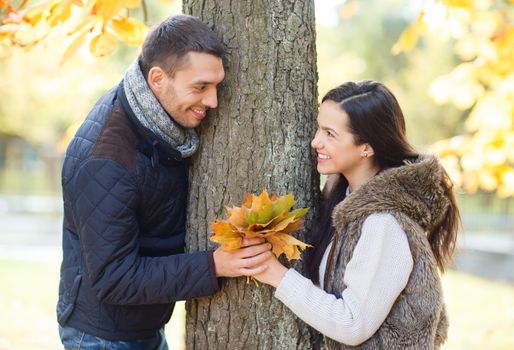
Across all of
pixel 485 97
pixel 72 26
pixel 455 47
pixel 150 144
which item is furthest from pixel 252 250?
pixel 455 47

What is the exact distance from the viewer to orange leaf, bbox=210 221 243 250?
238cm

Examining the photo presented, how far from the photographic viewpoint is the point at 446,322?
272 centimetres

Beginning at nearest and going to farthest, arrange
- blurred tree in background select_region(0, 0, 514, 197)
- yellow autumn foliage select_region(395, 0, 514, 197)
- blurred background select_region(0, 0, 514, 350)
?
blurred tree in background select_region(0, 0, 514, 197) < blurred background select_region(0, 0, 514, 350) < yellow autumn foliage select_region(395, 0, 514, 197)

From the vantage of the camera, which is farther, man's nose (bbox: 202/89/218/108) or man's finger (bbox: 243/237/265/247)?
man's nose (bbox: 202/89/218/108)

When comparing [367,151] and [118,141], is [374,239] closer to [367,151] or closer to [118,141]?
[367,151]

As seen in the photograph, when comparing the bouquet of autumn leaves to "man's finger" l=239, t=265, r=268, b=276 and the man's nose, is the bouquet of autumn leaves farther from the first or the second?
the man's nose

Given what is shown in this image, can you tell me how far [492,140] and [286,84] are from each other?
9.29 feet

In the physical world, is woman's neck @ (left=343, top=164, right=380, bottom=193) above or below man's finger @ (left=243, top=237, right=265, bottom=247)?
above

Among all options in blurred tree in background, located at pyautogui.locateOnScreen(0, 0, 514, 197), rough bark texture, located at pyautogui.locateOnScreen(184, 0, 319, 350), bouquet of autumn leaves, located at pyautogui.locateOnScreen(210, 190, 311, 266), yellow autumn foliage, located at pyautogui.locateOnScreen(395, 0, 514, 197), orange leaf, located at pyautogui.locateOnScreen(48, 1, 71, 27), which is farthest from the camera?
yellow autumn foliage, located at pyautogui.locateOnScreen(395, 0, 514, 197)

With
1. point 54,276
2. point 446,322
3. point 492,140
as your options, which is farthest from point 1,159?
point 446,322

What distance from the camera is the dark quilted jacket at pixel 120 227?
2.47 meters

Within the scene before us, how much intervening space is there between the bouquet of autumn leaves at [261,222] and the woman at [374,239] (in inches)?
6.2

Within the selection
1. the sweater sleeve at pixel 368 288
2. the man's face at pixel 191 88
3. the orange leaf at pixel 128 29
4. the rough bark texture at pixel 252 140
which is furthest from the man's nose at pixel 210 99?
the orange leaf at pixel 128 29

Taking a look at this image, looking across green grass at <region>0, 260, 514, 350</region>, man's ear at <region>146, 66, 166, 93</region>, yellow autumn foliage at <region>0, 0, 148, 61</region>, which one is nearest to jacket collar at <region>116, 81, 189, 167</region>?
man's ear at <region>146, 66, 166, 93</region>
